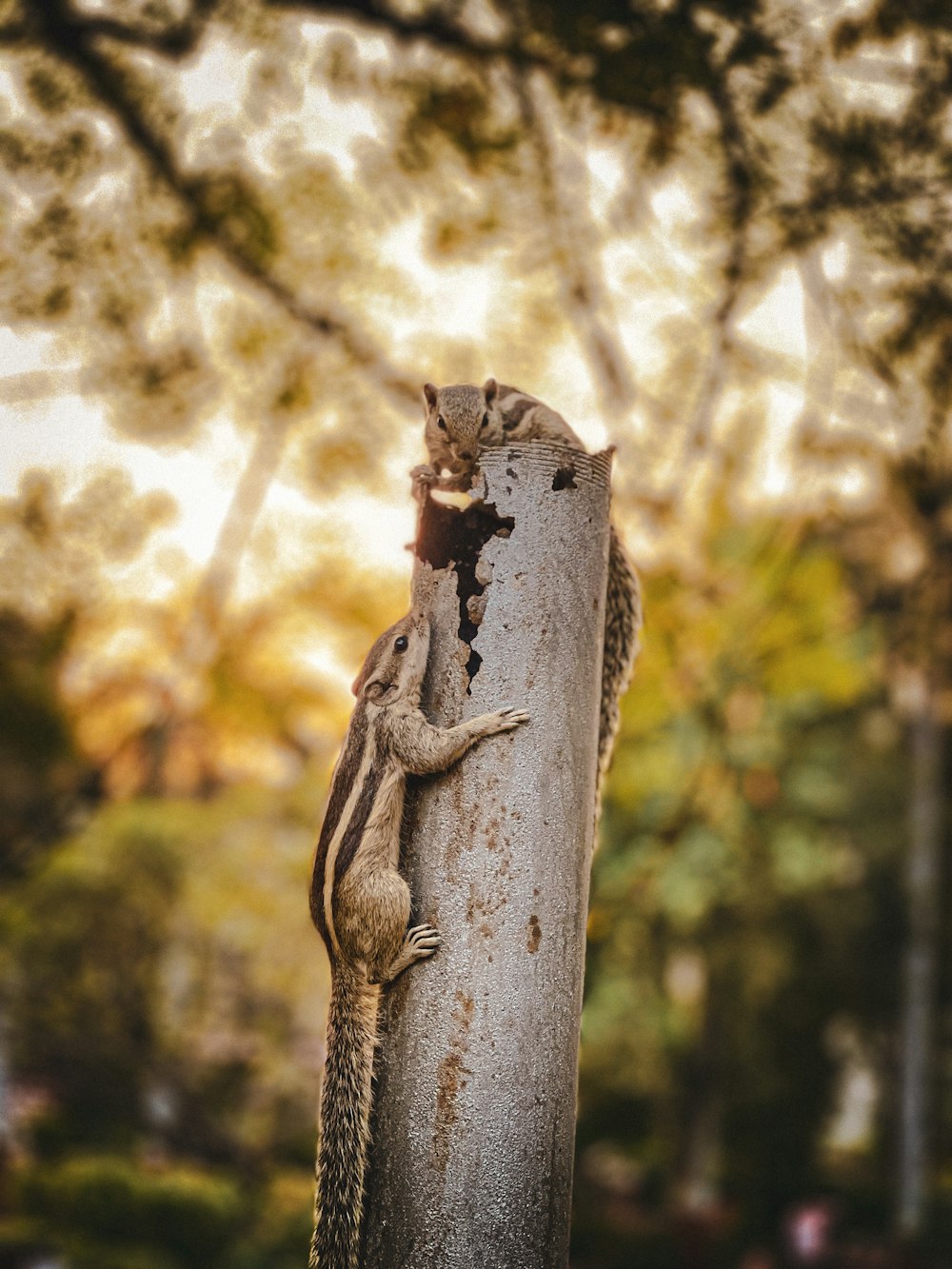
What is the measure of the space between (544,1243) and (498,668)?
2.57 ft

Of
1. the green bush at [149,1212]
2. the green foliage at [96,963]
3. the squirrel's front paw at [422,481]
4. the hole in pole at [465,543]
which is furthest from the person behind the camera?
the green foliage at [96,963]

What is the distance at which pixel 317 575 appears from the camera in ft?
22.3

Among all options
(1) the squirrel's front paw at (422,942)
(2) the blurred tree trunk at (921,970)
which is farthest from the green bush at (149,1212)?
(1) the squirrel's front paw at (422,942)

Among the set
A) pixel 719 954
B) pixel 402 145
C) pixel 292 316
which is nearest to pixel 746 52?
pixel 402 145

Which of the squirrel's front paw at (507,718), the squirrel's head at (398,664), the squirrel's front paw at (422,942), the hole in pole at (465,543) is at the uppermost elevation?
the hole in pole at (465,543)

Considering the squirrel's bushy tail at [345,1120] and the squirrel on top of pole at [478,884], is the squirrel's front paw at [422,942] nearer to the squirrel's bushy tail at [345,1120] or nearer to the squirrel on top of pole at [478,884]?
the squirrel on top of pole at [478,884]

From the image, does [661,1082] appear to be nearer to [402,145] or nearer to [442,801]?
[402,145]

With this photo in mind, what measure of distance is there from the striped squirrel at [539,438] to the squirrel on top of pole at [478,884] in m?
0.13

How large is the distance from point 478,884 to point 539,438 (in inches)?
29.7

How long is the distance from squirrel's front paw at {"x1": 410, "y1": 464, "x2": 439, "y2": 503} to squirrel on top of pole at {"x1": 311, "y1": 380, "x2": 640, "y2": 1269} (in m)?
0.06

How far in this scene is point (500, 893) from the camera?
58.9 inches

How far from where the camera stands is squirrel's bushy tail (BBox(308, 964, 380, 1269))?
151 cm

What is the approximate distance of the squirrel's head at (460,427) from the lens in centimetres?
175

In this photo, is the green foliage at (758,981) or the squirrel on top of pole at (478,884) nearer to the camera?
the squirrel on top of pole at (478,884)
